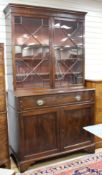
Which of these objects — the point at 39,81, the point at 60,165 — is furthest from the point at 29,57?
the point at 60,165

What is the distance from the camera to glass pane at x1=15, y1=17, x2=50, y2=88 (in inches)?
118

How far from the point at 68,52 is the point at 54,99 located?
959 millimetres

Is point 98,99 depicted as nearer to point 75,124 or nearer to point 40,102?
point 75,124

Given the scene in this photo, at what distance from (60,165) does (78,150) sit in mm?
456

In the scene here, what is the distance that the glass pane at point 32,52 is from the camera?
2996 mm

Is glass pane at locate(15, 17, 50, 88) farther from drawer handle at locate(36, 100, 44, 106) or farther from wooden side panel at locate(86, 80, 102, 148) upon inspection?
wooden side panel at locate(86, 80, 102, 148)

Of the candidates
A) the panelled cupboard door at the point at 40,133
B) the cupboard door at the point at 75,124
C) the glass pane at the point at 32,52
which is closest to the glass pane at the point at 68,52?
the glass pane at the point at 32,52

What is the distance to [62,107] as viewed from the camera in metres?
2.96

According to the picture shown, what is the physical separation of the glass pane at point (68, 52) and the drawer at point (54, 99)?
0.34 metres

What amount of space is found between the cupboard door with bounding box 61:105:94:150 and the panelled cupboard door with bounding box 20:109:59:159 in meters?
0.14

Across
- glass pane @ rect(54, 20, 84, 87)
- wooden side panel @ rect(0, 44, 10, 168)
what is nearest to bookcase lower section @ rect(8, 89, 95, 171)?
wooden side panel @ rect(0, 44, 10, 168)

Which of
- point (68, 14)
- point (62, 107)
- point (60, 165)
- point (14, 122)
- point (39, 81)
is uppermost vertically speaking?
point (68, 14)

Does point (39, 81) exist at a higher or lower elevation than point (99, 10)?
lower

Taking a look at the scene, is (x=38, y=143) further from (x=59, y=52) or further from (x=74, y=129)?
(x=59, y=52)
